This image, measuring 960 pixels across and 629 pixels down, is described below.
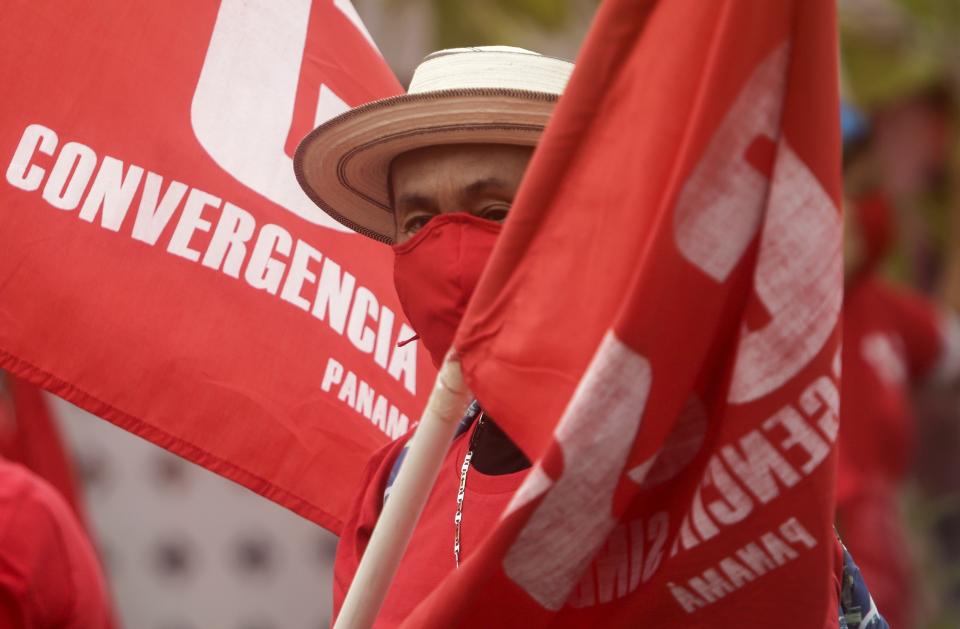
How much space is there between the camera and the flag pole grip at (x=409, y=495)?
2.13m

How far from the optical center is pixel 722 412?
6.73 feet

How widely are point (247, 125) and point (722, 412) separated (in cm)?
174

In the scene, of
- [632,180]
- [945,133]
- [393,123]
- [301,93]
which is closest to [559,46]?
[945,133]

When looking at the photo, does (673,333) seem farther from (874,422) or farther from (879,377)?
(879,377)

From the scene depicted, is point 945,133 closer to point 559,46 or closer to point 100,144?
point 559,46

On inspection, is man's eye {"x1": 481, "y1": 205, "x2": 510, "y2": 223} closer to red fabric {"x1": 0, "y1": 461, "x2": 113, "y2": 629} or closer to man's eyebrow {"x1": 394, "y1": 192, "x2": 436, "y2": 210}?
man's eyebrow {"x1": 394, "y1": 192, "x2": 436, "y2": 210}

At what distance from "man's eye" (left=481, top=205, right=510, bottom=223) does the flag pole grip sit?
539 millimetres

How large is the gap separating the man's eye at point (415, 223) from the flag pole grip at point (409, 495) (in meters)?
0.64

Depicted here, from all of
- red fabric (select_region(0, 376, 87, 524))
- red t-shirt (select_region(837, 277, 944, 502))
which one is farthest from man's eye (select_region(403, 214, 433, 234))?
red t-shirt (select_region(837, 277, 944, 502))

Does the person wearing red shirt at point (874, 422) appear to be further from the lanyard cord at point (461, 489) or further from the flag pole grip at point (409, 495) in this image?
the flag pole grip at point (409, 495)

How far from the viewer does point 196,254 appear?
3.31 m

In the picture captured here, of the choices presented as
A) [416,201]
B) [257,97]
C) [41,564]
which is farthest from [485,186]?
[41,564]

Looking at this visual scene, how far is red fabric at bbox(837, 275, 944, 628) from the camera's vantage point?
258 inches

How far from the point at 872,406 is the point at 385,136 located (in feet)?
14.2
